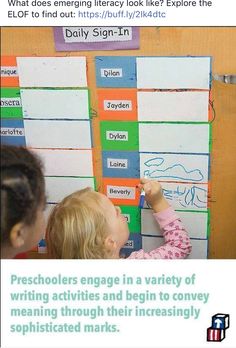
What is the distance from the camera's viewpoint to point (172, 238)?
3.92ft

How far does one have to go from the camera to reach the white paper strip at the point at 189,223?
119 cm

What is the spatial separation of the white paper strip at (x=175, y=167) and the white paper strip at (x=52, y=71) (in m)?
0.23

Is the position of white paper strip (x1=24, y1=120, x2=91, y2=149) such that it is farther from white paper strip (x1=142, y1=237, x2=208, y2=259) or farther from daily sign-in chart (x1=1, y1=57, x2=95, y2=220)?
white paper strip (x1=142, y1=237, x2=208, y2=259)

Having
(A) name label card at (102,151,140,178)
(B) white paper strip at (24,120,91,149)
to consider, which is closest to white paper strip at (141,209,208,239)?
(A) name label card at (102,151,140,178)

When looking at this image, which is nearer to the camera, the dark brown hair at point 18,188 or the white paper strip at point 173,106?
the dark brown hair at point 18,188

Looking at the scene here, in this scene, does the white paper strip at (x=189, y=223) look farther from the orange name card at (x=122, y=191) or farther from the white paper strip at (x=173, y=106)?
the white paper strip at (x=173, y=106)

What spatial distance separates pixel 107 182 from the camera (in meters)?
1.21

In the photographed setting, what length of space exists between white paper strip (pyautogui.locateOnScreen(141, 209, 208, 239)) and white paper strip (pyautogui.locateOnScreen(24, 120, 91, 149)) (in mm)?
224

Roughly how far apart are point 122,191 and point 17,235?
0.41 meters

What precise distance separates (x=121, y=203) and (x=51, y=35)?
419mm
